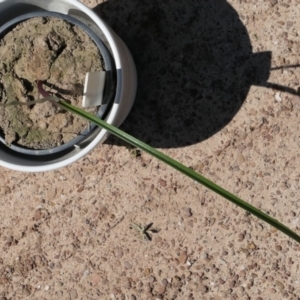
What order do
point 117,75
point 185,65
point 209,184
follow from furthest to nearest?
1. point 185,65
2. point 117,75
3. point 209,184

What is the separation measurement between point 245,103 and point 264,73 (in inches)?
3.2

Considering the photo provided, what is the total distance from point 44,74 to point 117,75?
0.15 meters

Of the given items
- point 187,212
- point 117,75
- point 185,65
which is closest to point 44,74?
point 117,75

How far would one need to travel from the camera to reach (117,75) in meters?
1.08

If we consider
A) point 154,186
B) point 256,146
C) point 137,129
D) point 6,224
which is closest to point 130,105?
point 137,129

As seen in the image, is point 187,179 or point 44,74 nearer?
point 44,74

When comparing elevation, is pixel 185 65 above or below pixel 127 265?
above

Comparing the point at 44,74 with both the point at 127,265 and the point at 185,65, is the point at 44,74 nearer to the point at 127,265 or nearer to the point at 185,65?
the point at 185,65

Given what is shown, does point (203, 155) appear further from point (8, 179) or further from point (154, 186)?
point (8, 179)

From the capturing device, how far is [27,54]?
110 cm

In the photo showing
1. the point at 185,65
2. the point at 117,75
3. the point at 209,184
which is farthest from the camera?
the point at 185,65

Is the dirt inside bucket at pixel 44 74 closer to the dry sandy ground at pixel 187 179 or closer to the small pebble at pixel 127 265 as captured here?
the dry sandy ground at pixel 187 179

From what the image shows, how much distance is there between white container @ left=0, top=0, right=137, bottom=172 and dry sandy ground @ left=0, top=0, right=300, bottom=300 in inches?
6.9

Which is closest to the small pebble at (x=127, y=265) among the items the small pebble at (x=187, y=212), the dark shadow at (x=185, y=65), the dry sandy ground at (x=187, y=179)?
the dry sandy ground at (x=187, y=179)
